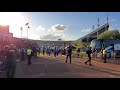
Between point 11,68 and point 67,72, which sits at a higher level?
point 11,68

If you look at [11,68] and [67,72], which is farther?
[67,72]

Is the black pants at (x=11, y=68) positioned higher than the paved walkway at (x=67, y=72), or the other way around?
the black pants at (x=11, y=68)

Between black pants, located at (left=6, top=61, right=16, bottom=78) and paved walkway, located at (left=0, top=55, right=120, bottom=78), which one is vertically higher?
black pants, located at (left=6, top=61, right=16, bottom=78)

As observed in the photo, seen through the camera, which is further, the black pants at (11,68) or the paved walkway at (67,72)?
the paved walkway at (67,72)

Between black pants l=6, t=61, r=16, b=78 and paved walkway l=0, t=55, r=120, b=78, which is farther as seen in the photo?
paved walkway l=0, t=55, r=120, b=78
